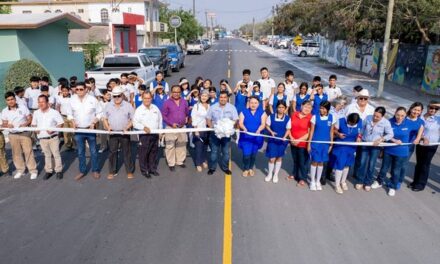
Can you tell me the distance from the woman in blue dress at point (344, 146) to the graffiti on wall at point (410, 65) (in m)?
13.6

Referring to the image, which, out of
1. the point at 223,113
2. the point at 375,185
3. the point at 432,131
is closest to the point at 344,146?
the point at 375,185

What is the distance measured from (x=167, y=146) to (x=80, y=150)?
1656 millimetres

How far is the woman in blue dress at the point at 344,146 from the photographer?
625cm

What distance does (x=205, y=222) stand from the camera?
5.47 metres

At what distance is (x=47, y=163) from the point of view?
713 centimetres

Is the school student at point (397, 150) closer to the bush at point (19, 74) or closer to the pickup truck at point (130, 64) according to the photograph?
the pickup truck at point (130, 64)

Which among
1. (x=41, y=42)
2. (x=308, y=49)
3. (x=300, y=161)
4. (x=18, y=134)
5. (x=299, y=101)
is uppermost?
(x=41, y=42)

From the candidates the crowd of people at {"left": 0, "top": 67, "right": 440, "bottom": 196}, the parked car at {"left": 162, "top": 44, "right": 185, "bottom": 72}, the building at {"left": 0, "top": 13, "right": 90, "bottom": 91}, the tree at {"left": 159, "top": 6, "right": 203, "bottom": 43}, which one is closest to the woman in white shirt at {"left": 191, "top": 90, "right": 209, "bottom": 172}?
the crowd of people at {"left": 0, "top": 67, "right": 440, "bottom": 196}

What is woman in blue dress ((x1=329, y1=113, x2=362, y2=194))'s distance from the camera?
625 centimetres

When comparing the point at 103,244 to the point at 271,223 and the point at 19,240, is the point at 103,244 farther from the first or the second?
the point at 271,223

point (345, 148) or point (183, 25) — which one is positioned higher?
point (183, 25)

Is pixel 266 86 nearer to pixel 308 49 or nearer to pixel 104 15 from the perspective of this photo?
pixel 308 49

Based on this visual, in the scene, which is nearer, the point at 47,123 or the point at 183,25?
the point at 47,123

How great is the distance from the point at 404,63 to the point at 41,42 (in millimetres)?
17757
